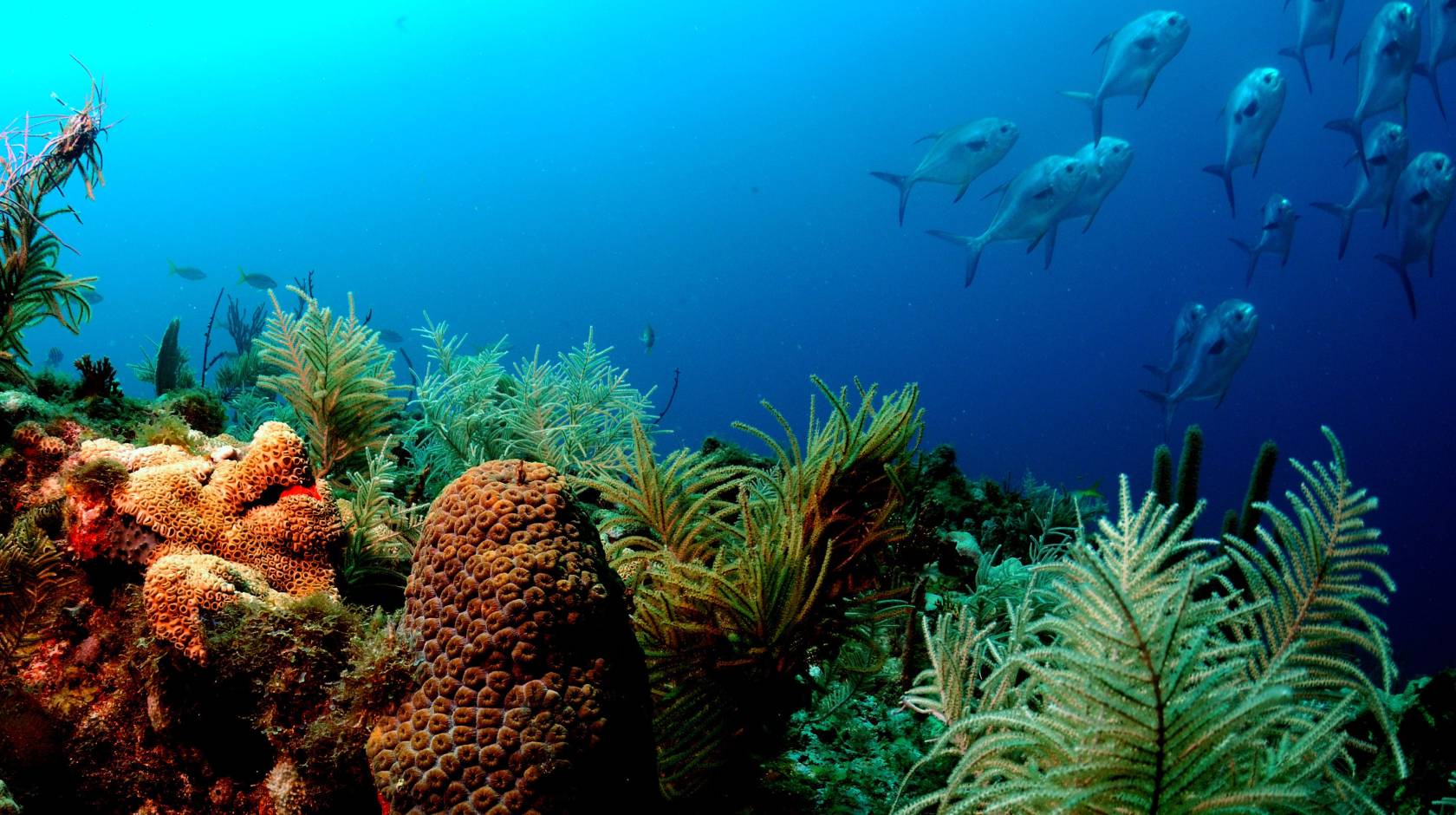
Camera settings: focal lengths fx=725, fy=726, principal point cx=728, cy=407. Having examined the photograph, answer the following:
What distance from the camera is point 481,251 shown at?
396 ft

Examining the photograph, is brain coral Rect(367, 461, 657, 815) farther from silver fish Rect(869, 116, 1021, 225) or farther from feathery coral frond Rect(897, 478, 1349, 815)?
silver fish Rect(869, 116, 1021, 225)

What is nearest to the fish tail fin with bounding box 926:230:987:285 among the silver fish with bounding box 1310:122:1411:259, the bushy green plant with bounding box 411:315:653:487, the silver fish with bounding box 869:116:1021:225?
the silver fish with bounding box 869:116:1021:225

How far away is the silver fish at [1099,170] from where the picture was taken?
1106 cm

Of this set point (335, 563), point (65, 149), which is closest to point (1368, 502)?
point (335, 563)

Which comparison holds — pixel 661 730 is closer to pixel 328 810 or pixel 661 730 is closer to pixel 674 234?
pixel 328 810

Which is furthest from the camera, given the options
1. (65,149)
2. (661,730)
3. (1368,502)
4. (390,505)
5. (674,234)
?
(674,234)

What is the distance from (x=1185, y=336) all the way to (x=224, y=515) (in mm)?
12633

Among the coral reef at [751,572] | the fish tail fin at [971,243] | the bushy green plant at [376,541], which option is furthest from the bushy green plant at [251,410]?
the fish tail fin at [971,243]

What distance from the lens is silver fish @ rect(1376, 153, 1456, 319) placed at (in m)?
11.3

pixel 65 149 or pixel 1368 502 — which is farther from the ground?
pixel 65 149

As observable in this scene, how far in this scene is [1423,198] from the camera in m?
11.5

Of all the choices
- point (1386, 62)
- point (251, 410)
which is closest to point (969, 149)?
point (1386, 62)

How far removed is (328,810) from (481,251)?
12817 centimetres

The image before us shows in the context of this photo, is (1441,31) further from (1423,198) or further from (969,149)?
(969,149)
